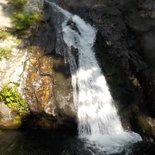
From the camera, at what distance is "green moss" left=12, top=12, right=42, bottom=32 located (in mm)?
14258

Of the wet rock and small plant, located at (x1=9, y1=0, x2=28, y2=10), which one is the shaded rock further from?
small plant, located at (x1=9, y1=0, x2=28, y2=10)

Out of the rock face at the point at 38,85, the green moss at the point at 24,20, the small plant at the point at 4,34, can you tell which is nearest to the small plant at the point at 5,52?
the rock face at the point at 38,85

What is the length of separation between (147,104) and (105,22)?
4277 millimetres

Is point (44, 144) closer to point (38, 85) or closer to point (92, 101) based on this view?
point (38, 85)

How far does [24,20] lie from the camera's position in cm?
A: 1438

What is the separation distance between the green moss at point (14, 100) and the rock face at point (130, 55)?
321 cm

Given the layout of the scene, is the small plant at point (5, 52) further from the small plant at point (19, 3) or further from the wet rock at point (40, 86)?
the small plant at point (19, 3)

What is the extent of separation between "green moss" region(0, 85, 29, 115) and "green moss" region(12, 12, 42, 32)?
10.3 feet

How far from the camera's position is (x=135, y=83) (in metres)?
12.6

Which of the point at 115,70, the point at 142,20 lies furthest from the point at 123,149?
the point at 142,20

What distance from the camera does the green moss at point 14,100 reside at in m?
12.1

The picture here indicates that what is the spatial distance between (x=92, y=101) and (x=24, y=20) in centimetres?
460

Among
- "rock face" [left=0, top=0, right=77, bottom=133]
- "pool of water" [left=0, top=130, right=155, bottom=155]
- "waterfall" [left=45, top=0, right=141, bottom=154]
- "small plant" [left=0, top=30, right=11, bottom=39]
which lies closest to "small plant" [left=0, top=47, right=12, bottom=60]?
"rock face" [left=0, top=0, right=77, bottom=133]

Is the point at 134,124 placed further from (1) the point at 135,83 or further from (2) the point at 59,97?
(2) the point at 59,97
